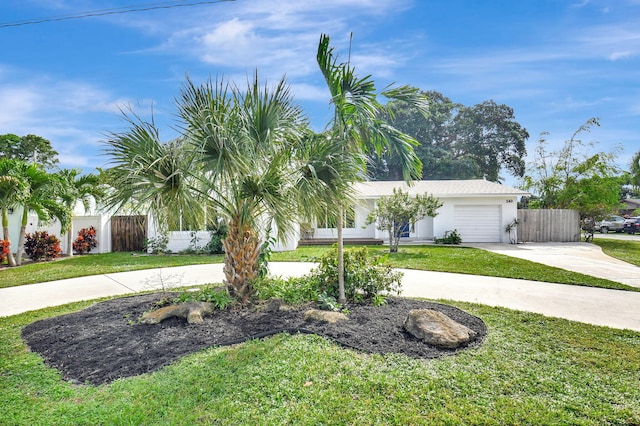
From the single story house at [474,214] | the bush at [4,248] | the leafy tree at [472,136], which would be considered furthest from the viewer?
the leafy tree at [472,136]

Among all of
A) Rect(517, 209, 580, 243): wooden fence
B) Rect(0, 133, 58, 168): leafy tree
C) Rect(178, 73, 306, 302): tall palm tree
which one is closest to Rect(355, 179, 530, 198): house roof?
Rect(517, 209, 580, 243): wooden fence

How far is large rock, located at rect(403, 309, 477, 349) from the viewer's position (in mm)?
3961

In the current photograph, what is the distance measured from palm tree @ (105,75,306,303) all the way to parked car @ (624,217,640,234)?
107ft

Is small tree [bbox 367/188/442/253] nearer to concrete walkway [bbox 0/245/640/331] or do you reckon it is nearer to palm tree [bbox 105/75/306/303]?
concrete walkway [bbox 0/245/640/331]

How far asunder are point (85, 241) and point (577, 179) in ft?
89.7

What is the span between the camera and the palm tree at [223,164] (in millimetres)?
4477

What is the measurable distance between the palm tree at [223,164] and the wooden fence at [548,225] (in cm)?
1818

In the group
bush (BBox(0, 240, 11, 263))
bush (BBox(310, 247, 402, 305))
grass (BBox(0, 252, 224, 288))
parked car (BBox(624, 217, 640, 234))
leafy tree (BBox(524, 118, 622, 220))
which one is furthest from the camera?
parked car (BBox(624, 217, 640, 234))

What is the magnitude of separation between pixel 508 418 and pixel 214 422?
2.18 metres

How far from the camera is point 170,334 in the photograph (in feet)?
14.4

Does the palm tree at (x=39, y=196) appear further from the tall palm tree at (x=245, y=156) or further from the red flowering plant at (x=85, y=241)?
the tall palm tree at (x=245, y=156)

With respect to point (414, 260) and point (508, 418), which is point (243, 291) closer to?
point (508, 418)

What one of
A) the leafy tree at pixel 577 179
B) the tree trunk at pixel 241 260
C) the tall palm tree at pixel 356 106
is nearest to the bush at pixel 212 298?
the tree trunk at pixel 241 260

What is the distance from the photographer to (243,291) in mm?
5289
